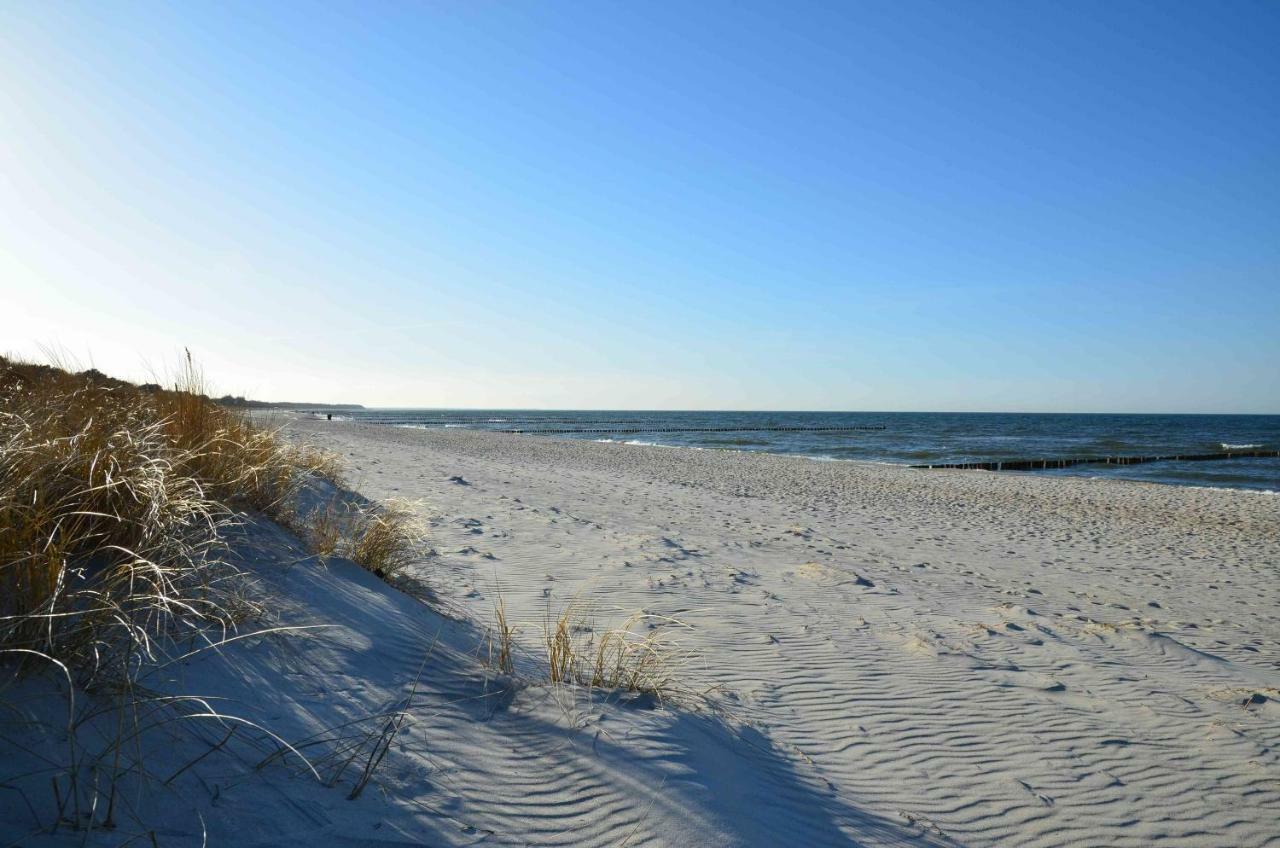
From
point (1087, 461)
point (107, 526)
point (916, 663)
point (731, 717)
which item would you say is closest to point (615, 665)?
point (731, 717)

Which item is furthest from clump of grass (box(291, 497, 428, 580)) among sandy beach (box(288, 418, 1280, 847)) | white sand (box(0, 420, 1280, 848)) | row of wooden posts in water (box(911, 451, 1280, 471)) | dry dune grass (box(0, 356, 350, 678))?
row of wooden posts in water (box(911, 451, 1280, 471))

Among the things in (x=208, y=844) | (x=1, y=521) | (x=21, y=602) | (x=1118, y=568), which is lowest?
(x=1118, y=568)

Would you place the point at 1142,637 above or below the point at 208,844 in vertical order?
below

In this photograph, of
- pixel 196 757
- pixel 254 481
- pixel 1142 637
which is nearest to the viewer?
pixel 196 757

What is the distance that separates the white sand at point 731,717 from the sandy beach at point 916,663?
2cm

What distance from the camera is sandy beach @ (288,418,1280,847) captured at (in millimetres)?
2891

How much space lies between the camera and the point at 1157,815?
3135 millimetres

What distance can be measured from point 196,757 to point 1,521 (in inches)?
49.7

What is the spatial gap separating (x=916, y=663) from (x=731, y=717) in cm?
193

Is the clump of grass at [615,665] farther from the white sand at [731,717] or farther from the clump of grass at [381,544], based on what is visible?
the clump of grass at [381,544]

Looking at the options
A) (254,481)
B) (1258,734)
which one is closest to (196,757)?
(254,481)

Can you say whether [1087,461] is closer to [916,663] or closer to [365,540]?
[916,663]

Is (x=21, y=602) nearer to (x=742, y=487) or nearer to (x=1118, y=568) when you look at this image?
(x=1118, y=568)

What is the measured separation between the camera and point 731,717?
3.64 metres
